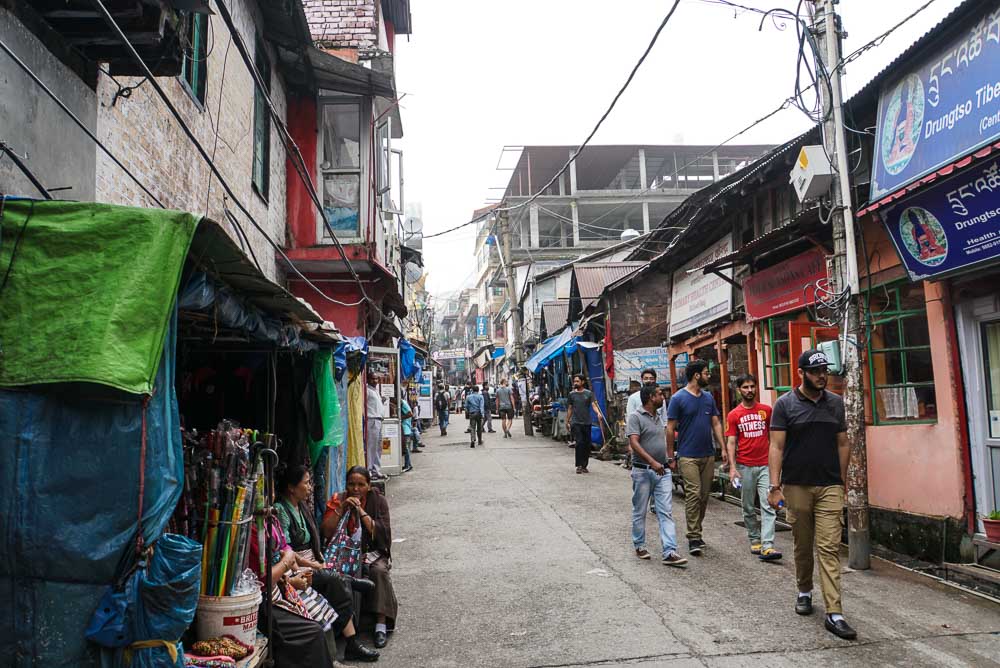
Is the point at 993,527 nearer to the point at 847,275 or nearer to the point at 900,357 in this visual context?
the point at 900,357

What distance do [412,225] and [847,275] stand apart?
1451 centimetres

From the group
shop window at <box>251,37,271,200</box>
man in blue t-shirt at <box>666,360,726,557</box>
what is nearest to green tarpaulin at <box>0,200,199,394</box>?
man in blue t-shirt at <box>666,360,726,557</box>

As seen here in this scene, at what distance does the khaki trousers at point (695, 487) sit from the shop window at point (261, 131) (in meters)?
6.89

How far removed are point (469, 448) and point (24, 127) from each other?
58.7 feet

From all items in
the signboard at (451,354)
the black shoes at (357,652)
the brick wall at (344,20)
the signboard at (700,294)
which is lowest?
the black shoes at (357,652)

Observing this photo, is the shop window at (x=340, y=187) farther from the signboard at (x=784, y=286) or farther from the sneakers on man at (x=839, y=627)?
the sneakers on man at (x=839, y=627)

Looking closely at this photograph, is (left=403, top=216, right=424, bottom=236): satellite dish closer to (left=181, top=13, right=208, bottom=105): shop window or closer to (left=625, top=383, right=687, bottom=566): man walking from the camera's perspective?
(left=181, top=13, right=208, bottom=105): shop window

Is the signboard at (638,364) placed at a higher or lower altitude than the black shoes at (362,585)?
higher

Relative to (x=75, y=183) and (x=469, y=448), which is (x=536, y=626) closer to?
(x=75, y=183)

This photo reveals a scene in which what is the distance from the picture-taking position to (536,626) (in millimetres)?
5582

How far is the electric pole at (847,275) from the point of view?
7.38 meters

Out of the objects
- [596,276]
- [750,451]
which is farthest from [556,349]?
[750,451]

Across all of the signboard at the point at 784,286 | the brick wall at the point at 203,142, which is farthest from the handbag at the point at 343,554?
the signboard at the point at 784,286

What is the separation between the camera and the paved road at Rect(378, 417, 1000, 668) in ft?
16.1
